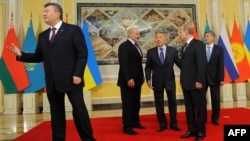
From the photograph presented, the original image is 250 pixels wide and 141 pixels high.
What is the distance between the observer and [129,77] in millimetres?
3486

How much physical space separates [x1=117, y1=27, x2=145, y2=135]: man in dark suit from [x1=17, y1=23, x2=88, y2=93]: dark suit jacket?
0.98m

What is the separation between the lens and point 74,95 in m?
2.55

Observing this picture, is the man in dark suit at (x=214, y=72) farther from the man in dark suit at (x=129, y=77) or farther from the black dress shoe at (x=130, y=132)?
the black dress shoe at (x=130, y=132)

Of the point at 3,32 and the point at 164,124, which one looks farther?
the point at 3,32

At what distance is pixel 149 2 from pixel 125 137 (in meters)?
4.49

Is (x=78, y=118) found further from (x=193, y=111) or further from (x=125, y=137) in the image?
(x=193, y=111)

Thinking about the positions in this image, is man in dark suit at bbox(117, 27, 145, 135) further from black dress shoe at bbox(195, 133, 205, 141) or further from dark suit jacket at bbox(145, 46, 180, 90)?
black dress shoe at bbox(195, 133, 205, 141)

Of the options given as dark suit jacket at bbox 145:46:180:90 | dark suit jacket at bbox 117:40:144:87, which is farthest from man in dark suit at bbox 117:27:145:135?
dark suit jacket at bbox 145:46:180:90

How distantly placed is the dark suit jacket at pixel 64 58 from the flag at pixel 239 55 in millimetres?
5349

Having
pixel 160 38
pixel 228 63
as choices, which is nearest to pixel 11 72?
pixel 160 38

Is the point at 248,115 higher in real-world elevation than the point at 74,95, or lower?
lower

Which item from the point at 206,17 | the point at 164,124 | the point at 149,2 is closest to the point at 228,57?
the point at 206,17

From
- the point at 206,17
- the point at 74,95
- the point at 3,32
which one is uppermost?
the point at 206,17

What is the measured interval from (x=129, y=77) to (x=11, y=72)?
3.52 m
